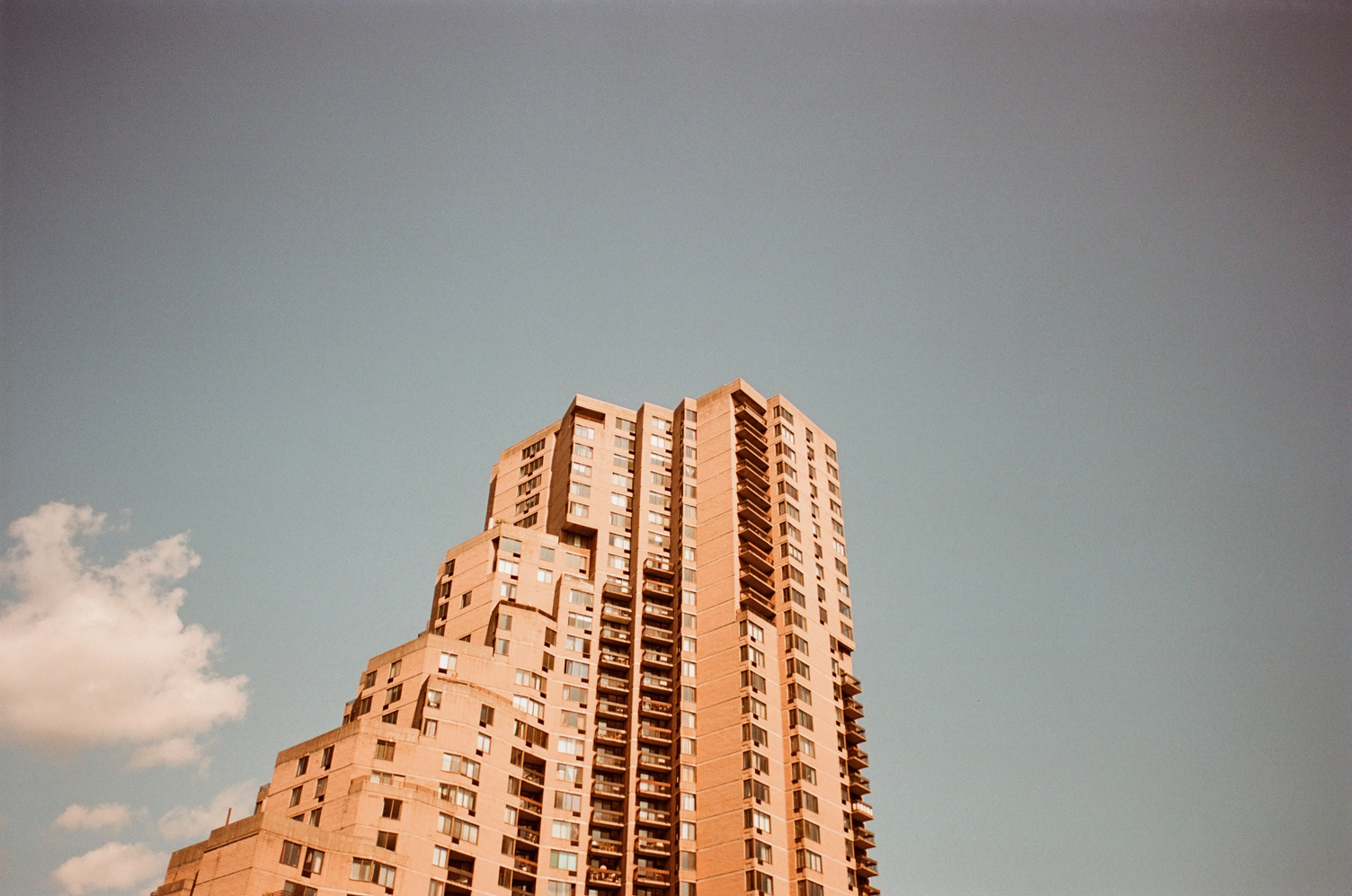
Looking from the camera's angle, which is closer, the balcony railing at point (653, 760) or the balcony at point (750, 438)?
the balcony railing at point (653, 760)

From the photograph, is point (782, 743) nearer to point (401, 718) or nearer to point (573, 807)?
point (573, 807)

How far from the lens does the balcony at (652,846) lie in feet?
284

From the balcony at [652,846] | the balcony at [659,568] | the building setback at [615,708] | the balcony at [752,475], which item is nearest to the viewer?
the building setback at [615,708]

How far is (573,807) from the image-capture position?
87000 millimetres

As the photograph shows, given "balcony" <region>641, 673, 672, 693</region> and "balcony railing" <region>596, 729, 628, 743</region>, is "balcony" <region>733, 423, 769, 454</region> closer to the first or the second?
"balcony" <region>641, 673, 672, 693</region>

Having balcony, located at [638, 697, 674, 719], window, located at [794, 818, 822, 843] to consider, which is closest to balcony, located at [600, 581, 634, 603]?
balcony, located at [638, 697, 674, 719]

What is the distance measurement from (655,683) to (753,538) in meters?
19.4

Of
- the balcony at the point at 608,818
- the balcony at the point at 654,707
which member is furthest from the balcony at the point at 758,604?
the balcony at the point at 608,818

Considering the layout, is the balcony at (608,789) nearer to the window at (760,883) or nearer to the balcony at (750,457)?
the window at (760,883)

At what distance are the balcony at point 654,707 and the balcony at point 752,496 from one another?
24705 millimetres

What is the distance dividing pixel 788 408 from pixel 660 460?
1791 cm

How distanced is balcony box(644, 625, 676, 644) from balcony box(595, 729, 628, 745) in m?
9.67

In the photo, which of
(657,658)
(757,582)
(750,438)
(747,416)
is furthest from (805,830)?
(747,416)

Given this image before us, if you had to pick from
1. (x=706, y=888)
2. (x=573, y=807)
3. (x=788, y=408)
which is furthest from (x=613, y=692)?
(x=788, y=408)
